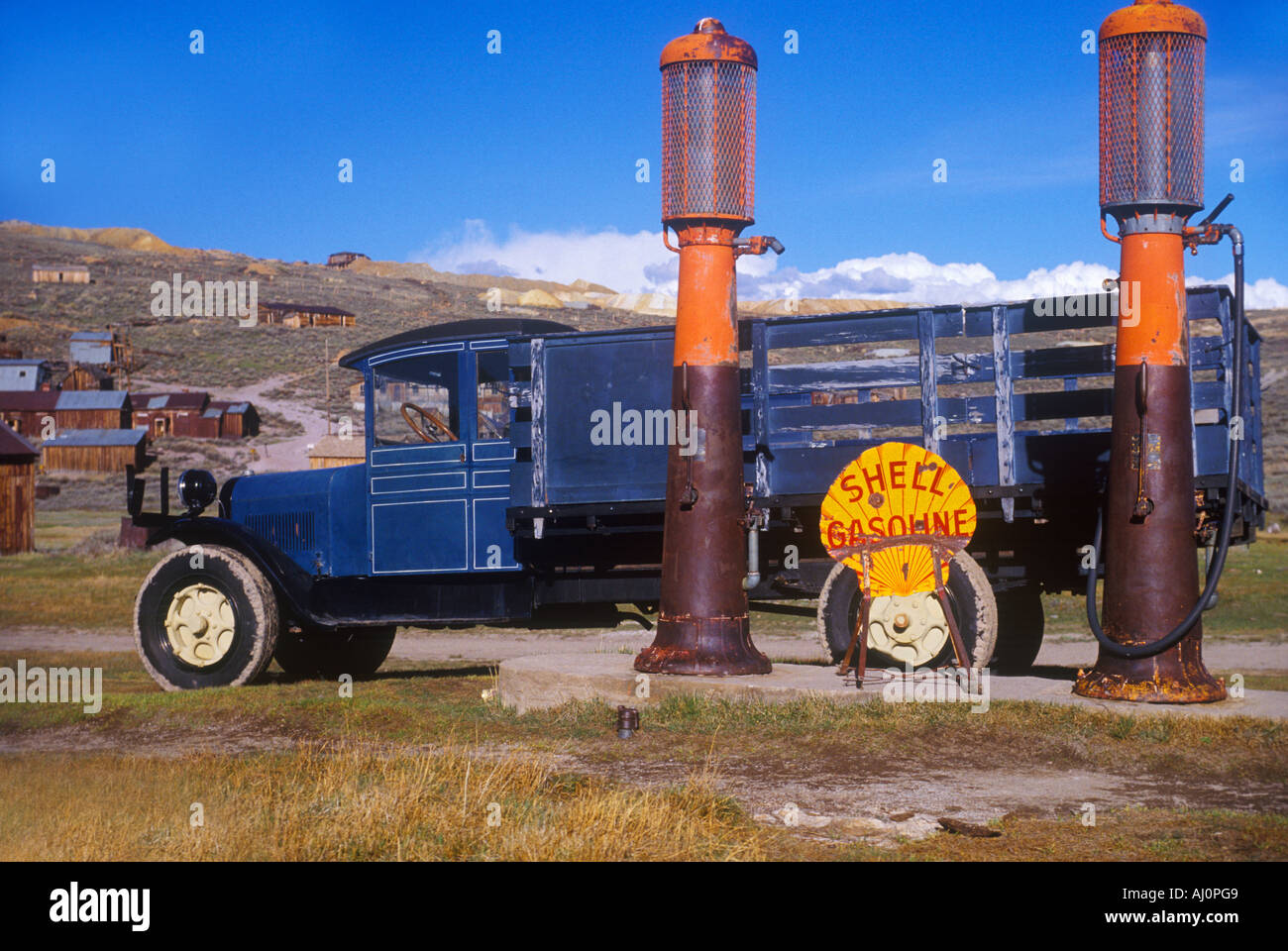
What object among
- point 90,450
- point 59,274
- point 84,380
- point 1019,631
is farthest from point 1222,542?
point 59,274

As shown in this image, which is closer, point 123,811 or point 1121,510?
point 123,811

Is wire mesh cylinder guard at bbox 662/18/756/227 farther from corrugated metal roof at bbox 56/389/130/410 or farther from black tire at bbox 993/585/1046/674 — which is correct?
corrugated metal roof at bbox 56/389/130/410

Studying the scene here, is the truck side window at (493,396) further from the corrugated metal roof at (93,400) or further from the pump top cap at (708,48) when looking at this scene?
the corrugated metal roof at (93,400)

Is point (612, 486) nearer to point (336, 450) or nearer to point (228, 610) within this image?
point (228, 610)

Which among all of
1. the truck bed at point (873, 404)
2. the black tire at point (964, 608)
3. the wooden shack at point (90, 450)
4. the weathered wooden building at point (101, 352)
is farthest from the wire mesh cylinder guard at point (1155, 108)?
the weathered wooden building at point (101, 352)

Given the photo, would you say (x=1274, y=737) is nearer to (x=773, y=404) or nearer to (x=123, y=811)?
(x=773, y=404)

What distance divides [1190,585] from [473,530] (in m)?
5.32

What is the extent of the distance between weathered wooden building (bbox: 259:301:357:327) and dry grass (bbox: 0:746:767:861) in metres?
71.9

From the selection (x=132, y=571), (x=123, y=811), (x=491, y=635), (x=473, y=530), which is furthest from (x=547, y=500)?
(x=132, y=571)

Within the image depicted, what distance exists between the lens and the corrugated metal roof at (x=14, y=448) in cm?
3350

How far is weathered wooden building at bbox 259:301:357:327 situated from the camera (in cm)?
7675

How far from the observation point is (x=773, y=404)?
10031mm

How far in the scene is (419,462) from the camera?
36.1 feet

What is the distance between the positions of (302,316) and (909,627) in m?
71.5
